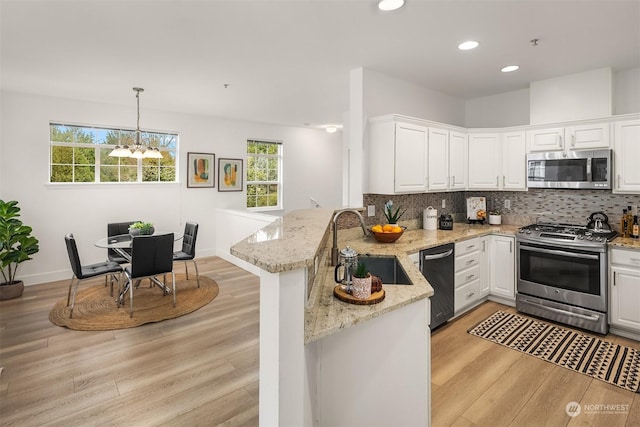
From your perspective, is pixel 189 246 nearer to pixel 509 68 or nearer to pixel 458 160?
pixel 458 160

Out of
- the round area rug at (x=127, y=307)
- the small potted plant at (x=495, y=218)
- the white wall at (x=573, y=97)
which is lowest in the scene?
the round area rug at (x=127, y=307)

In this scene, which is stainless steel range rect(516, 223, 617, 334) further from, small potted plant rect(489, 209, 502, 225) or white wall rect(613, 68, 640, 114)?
white wall rect(613, 68, 640, 114)

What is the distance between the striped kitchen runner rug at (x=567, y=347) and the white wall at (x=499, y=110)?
2.48m

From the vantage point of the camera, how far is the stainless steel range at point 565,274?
3.11 meters

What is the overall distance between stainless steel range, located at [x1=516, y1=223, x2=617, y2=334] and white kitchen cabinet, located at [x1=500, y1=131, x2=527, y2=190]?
2.01ft

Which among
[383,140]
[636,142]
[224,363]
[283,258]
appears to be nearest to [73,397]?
[224,363]

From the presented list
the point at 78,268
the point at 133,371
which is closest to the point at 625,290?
the point at 133,371

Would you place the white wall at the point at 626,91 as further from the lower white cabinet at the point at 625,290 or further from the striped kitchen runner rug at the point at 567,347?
the striped kitchen runner rug at the point at 567,347

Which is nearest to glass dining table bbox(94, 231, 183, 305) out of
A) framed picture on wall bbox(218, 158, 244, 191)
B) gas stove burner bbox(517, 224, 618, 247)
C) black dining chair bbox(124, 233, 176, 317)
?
black dining chair bbox(124, 233, 176, 317)

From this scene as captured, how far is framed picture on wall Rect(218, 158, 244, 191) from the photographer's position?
640 centimetres

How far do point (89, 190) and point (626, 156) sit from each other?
6.77m

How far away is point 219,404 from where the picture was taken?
7.13ft

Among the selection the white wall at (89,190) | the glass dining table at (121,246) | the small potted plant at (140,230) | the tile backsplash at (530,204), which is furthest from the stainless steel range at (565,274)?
the white wall at (89,190)

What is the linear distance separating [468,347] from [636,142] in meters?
2.55
